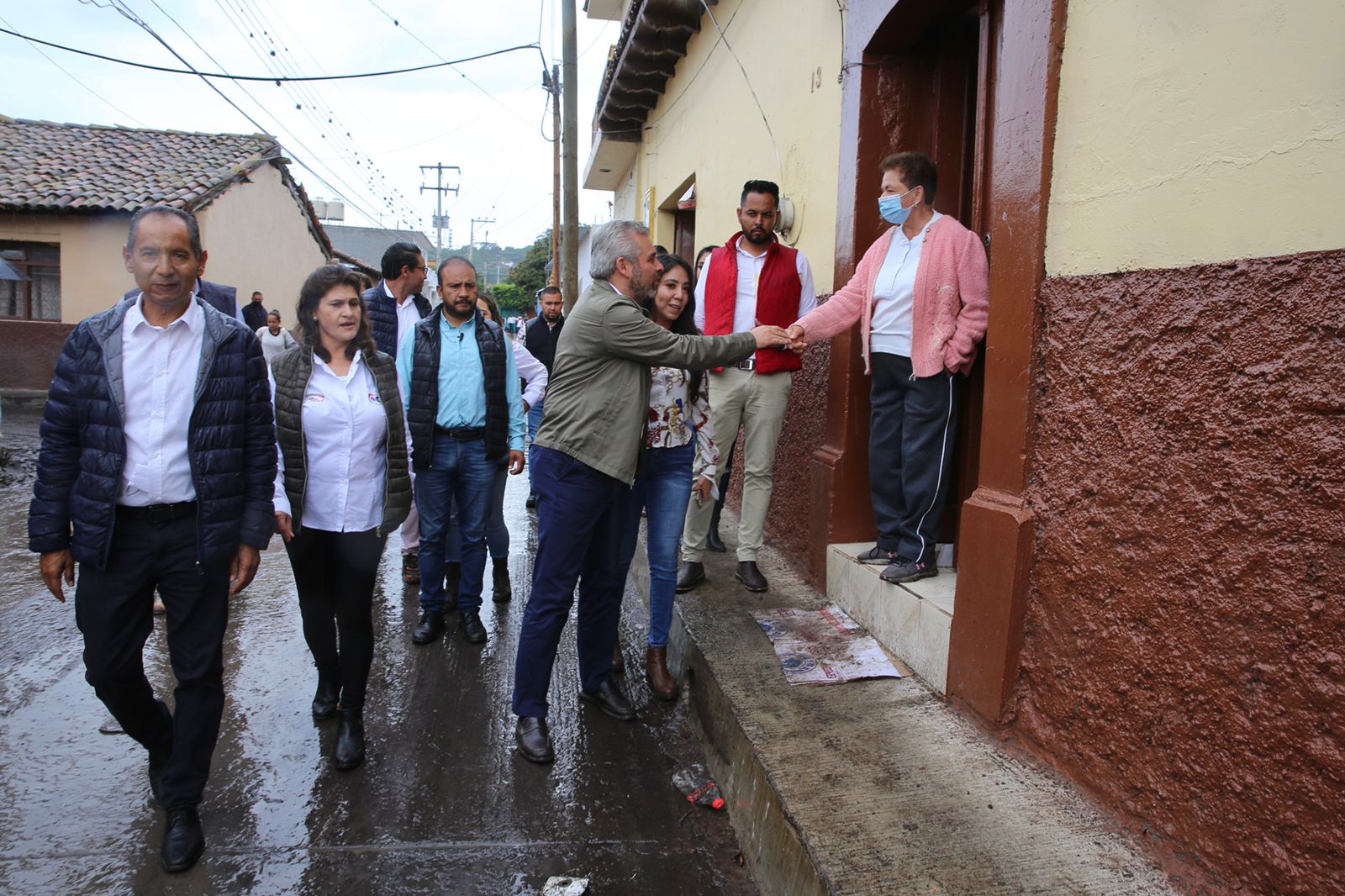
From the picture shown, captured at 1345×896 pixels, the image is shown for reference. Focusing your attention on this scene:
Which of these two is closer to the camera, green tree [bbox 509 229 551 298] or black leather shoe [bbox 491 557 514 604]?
black leather shoe [bbox 491 557 514 604]

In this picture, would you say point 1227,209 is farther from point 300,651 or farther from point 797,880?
point 300,651

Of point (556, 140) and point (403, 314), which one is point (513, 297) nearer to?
point (556, 140)

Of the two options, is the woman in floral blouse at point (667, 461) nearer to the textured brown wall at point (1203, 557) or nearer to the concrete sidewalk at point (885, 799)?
the concrete sidewalk at point (885, 799)

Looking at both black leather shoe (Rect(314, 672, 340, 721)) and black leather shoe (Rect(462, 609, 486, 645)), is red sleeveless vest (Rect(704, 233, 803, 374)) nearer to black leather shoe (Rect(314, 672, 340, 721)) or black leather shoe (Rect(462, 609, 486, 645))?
black leather shoe (Rect(462, 609, 486, 645))

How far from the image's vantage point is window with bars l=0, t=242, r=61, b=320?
16609 mm

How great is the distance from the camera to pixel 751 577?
445cm

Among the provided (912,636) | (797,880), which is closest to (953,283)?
(912,636)

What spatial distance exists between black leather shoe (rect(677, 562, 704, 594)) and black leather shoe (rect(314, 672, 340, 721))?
1700 millimetres

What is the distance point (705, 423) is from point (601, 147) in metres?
9.90

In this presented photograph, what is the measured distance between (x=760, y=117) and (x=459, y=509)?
360cm

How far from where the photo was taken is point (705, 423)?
3.73 m

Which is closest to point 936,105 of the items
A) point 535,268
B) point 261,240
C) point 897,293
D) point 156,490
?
point 897,293

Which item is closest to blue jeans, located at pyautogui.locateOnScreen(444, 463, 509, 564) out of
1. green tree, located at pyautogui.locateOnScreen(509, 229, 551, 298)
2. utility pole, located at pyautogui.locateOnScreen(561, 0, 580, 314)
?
utility pole, located at pyautogui.locateOnScreen(561, 0, 580, 314)

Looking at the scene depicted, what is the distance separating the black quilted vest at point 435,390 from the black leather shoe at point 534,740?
5.13 feet
